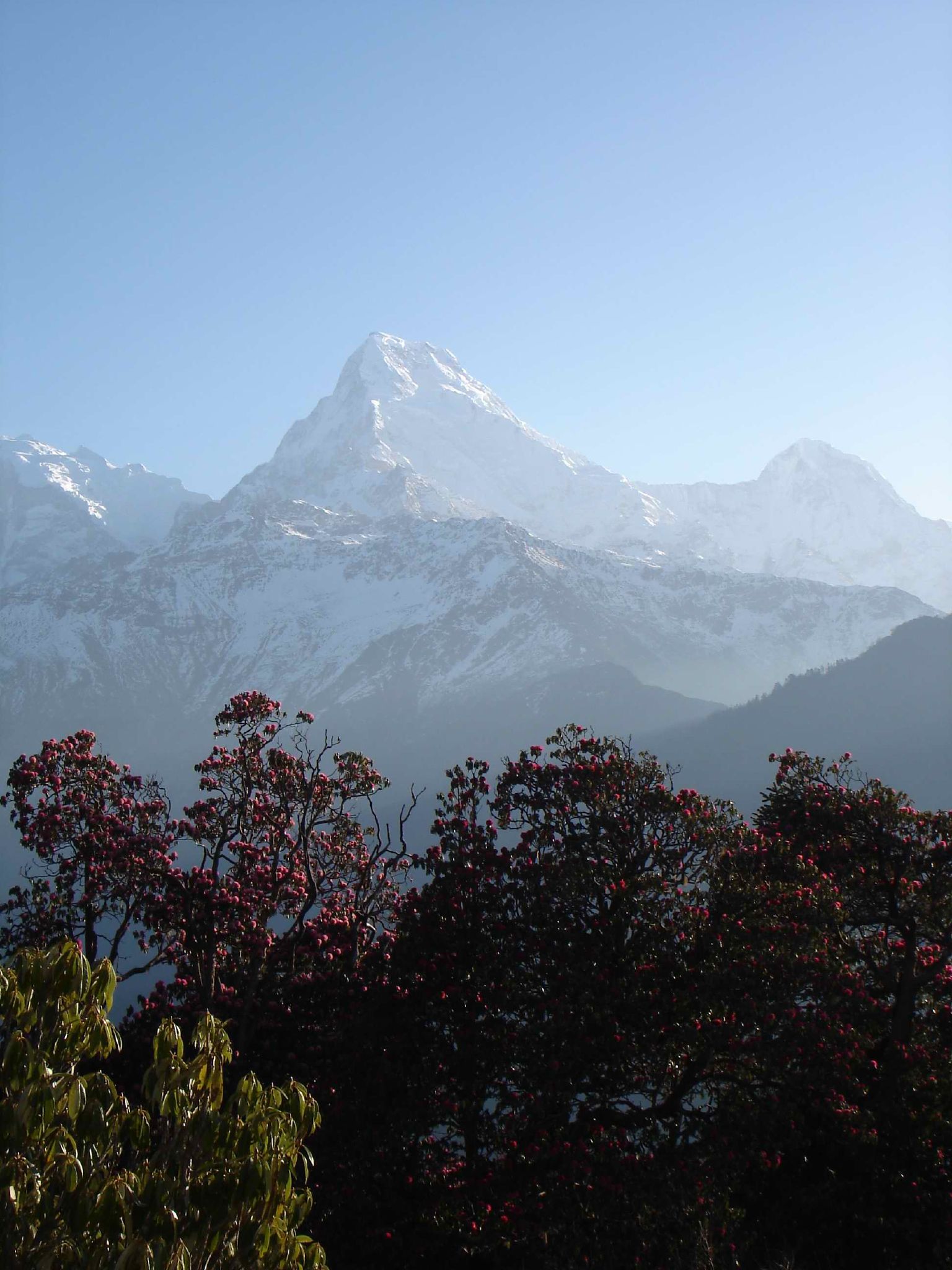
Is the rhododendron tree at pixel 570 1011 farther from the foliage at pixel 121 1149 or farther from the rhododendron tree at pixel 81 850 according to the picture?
the foliage at pixel 121 1149

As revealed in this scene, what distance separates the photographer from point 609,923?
1644cm

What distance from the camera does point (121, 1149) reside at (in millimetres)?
6734

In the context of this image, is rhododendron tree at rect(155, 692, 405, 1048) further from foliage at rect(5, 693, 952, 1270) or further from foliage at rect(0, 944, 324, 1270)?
foliage at rect(0, 944, 324, 1270)

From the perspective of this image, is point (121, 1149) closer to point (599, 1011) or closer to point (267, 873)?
point (599, 1011)

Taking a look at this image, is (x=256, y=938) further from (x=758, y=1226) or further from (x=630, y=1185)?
(x=758, y=1226)

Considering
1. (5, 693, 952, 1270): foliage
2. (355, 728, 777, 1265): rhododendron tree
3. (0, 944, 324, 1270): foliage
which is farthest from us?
(5, 693, 952, 1270): foliage

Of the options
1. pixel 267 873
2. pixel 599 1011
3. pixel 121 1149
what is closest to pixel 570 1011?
pixel 599 1011

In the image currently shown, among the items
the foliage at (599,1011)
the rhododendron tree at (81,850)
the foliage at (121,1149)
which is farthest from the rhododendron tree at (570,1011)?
the foliage at (121,1149)

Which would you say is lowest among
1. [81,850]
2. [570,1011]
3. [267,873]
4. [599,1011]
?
[81,850]

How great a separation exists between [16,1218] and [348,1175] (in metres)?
9.16

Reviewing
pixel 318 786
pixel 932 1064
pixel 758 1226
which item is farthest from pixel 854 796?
pixel 318 786

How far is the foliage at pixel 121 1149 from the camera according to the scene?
20.0ft

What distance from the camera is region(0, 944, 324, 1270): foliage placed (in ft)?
20.0

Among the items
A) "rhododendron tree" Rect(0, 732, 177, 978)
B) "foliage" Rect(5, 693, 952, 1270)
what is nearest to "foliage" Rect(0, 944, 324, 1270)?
"foliage" Rect(5, 693, 952, 1270)
